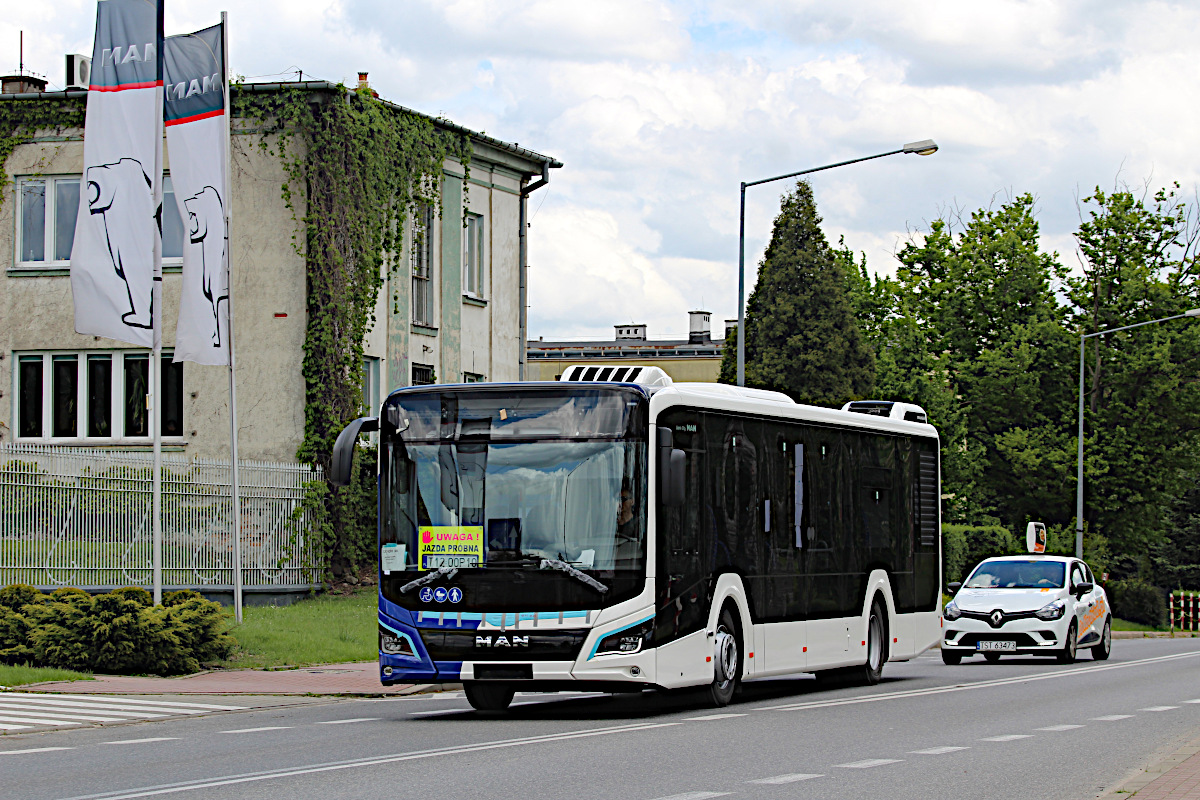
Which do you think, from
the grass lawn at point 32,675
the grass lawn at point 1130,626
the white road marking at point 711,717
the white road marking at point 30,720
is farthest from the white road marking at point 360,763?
the grass lawn at point 1130,626

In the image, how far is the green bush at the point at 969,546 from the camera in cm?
4994

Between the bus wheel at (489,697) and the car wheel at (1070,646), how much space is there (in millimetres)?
12664

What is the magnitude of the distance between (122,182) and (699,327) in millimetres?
68902

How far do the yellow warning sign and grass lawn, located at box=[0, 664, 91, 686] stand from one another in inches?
206

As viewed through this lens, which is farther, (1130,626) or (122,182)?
(1130,626)

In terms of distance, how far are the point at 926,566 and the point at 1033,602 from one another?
503 centimetres

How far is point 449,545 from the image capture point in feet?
47.1

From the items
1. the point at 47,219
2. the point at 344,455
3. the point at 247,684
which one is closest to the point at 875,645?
the point at 247,684

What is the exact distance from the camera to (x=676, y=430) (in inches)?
586

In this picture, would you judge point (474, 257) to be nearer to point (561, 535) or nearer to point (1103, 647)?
point (1103, 647)

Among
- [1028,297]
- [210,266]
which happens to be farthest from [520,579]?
[1028,297]

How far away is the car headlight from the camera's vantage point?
2533 centimetres

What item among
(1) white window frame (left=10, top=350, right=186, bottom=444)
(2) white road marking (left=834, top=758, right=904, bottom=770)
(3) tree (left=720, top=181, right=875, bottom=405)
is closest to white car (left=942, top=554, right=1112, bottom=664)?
(2) white road marking (left=834, top=758, right=904, bottom=770)

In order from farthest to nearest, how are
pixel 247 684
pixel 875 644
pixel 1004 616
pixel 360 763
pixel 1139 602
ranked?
pixel 1139 602 → pixel 1004 616 → pixel 875 644 → pixel 247 684 → pixel 360 763
